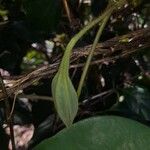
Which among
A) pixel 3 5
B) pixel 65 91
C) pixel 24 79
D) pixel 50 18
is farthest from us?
pixel 3 5

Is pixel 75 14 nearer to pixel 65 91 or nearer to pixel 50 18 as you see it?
pixel 50 18

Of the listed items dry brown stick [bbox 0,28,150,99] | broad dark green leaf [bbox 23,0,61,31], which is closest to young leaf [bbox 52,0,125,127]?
Answer: dry brown stick [bbox 0,28,150,99]

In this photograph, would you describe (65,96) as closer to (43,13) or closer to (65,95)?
(65,95)

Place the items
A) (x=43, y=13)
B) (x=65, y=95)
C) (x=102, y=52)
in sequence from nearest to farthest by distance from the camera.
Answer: (x=65, y=95) < (x=102, y=52) < (x=43, y=13)

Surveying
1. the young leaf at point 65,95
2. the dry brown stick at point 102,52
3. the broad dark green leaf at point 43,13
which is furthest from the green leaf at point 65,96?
the broad dark green leaf at point 43,13

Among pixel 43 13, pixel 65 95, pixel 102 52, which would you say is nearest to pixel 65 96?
pixel 65 95

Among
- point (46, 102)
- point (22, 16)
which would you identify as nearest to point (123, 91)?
point (46, 102)

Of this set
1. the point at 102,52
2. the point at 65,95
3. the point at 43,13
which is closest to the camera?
the point at 65,95

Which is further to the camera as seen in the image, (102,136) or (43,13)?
(43,13)
